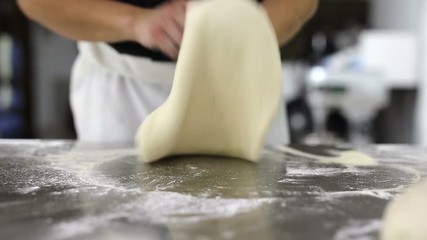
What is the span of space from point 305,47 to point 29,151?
99.8 inches

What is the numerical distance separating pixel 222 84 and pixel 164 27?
0.33 feet

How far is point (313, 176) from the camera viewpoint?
0.52 metres

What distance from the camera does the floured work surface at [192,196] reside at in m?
0.34

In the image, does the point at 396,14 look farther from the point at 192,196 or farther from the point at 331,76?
the point at 192,196

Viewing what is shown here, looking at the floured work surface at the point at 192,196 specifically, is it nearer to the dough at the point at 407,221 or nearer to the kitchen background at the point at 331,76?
the dough at the point at 407,221

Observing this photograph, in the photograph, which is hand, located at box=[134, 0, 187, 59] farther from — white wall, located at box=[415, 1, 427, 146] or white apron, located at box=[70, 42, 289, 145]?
white wall, located at box=[415, 1, 427, 146]

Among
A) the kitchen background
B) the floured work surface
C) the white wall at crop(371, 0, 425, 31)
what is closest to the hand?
the floured work surface

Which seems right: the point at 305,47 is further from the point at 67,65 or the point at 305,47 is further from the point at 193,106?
the point at 193,106

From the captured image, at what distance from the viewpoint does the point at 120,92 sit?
836 mm

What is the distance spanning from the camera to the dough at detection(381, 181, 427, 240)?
32 centimetres

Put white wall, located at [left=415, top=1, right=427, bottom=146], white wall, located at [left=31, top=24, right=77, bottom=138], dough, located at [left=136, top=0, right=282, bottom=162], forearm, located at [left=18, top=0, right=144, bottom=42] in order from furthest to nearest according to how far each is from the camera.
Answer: white wall, located at [left=31, top=24, right=77, bottom=138] < white wall, located at [left=415, top=1, right=427, bottom=146] < forearm, located at [left=18, top=0, right=144, bottom=42] < dough, located at [left=136, top=0, right=282, bottom=162]

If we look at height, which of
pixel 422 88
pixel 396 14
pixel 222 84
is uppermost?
pixel 396 14

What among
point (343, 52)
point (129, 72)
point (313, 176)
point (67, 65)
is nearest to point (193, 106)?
point (313, 176)

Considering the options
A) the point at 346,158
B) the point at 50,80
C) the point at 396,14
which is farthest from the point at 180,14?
the point at 50,80
